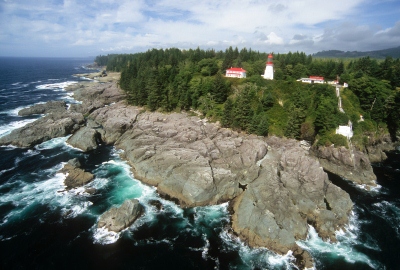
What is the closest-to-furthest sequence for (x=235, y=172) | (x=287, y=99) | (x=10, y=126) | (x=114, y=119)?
(x=235, y=172) → (x=287, y=99) → (x=114, y=119) → (x=10, y=126)

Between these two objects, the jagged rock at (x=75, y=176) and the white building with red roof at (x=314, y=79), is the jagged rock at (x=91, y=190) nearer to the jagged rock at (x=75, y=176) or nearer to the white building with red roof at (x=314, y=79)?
the jagged rock at (x=75, y=176)

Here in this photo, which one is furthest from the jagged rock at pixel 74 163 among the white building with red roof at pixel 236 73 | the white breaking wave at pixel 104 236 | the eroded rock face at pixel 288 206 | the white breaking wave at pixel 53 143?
the white building with red roof at pixel 236 73

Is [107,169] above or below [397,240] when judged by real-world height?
above

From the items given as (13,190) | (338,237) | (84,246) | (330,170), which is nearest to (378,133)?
(330,170)

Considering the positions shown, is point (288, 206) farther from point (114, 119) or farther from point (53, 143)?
point (53, 143)

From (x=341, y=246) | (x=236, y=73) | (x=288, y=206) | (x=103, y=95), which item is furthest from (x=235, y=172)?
(x=103, y=95)

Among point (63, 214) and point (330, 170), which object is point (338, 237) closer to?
point (330, 170)

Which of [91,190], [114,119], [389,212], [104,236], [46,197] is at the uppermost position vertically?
[114,119]
